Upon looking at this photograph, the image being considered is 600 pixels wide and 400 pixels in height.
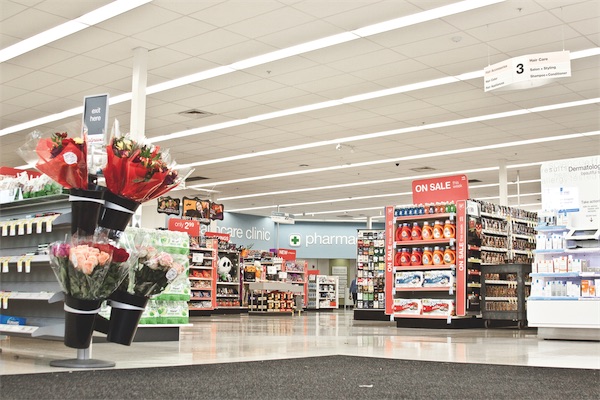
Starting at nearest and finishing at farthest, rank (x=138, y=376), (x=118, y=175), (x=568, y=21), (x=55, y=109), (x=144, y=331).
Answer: (x=138, y=376), (x=118, y=175), (x=144, y=331), (x=568, y=21), (x=55, y=109)

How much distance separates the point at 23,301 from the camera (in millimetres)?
5957

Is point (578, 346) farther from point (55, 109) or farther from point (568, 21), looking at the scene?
point (55, 109)

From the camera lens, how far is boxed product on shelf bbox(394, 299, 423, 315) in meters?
11.6

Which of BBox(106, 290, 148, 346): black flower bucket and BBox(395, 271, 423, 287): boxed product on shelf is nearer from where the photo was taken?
BBox(106, 290, 148, 346): black flower bucket

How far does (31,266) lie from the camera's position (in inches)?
229

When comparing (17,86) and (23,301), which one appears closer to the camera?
(23,301)

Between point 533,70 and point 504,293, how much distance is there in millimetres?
4789

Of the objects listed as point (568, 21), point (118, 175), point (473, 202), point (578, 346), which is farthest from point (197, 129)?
point (118, 175)

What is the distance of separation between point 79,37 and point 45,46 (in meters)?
0.72

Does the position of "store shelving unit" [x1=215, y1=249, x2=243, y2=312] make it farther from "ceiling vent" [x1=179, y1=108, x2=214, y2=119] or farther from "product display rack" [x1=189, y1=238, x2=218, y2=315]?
"ceiling vent" [x1=179, y1=108, x2=214, y2=119]

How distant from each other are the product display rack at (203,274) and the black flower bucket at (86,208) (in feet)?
39.8

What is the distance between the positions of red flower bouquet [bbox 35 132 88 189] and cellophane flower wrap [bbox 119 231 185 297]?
0.57m

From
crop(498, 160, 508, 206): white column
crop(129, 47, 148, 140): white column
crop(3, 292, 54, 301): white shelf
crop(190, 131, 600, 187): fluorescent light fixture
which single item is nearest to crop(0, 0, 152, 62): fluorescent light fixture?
crop(129, 47, 148, 140): white column

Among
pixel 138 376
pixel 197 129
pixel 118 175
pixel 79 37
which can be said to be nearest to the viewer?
pixel 138 376
